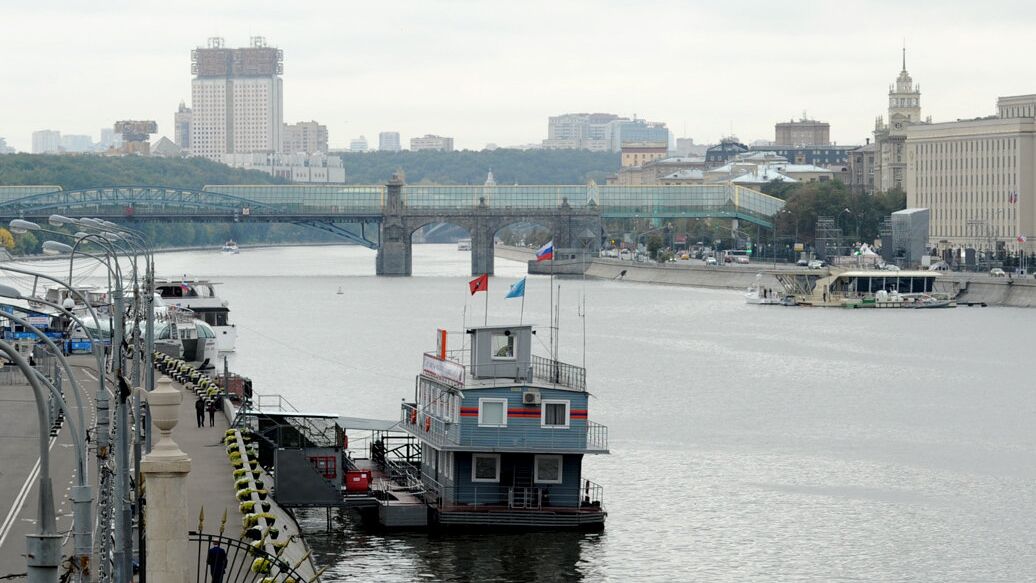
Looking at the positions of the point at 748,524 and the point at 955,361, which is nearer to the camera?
the point at 748,524

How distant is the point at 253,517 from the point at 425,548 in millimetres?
6898

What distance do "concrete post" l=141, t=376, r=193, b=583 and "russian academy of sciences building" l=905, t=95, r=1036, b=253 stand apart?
138m

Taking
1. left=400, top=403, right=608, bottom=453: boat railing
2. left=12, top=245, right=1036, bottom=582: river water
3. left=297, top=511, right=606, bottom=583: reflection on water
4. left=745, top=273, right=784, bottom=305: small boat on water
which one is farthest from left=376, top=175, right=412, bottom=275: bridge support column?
left=400, top=403, right=608, bottom=453: boat railing

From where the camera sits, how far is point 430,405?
131 ft

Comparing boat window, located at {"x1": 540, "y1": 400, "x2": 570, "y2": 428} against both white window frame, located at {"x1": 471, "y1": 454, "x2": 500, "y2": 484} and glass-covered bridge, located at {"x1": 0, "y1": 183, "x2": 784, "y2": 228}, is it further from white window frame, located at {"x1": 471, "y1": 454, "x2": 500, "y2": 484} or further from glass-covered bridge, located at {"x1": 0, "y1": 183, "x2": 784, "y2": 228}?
glass-covered bridge, located at {"x1": 0, "y1": 183, "x2": 784, "y2": 228}

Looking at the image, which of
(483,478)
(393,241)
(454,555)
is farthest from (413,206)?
(454,555)

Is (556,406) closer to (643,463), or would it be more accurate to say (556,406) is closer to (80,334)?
(643,463)

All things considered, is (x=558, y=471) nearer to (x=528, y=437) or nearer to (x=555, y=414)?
(x=528, y=437)

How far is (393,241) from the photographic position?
165750 millimetres

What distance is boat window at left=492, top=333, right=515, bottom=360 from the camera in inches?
1544

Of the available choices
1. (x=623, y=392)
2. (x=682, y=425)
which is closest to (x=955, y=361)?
(x=623, y=392)

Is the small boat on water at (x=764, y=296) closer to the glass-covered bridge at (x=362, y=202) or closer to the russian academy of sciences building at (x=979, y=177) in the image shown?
the russian academy of sciences building at (x=979, y=177)

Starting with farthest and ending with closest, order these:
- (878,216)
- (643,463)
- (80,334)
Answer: (878,216), (80,334), (643,463)

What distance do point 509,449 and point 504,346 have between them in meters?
2.68
